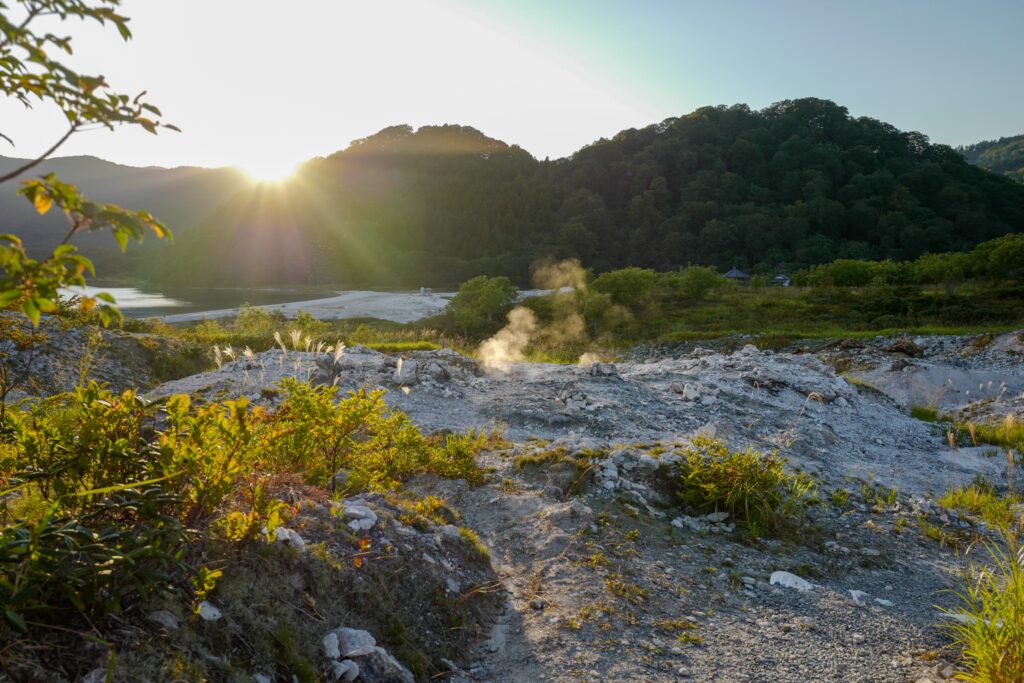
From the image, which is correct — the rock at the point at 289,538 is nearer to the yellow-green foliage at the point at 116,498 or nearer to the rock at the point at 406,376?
the yellow-green foliage at the point at 116,498

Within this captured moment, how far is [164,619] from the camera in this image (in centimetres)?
232

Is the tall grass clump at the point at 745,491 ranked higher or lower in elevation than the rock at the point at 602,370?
lower

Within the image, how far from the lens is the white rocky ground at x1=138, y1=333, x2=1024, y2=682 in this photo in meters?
3.54

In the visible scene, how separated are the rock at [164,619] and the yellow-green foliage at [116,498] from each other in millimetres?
102

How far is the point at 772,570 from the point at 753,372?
829cm

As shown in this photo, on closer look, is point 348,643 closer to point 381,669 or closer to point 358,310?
point 381,669

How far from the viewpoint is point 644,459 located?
6383mm

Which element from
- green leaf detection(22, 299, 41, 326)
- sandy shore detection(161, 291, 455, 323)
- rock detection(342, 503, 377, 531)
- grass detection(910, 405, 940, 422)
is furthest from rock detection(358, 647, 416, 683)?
sandy shore detection(161, 291, 455, 323)

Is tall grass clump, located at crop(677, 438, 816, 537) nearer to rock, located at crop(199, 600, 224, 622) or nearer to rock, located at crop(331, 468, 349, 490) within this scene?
rock, located at crop(331, 468, 349, 490)

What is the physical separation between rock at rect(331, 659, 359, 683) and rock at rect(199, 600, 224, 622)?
65 cm

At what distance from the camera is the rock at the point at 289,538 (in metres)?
3.05

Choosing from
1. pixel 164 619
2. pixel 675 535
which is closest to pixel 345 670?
pixel 164 619

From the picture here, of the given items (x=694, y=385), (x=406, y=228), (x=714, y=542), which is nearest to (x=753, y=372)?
(x=694, y=385)

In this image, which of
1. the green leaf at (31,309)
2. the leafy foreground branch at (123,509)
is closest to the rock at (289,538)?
the leafy foreground branch at (123,509)
